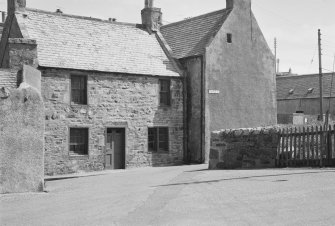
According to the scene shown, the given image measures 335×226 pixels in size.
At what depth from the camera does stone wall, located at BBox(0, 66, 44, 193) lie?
15.2 metres

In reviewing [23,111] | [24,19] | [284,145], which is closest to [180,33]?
[24,19]

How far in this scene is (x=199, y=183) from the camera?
15273 millimetres

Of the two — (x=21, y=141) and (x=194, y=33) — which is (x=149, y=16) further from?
(x=21, y=141)

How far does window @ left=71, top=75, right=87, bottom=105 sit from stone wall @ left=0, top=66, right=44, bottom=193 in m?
9.19

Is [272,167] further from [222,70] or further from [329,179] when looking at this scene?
[222,70]

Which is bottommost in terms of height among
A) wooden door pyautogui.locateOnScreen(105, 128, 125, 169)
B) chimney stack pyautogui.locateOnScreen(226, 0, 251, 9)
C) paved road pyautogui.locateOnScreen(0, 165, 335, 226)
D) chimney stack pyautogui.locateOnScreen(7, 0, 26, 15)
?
paved road pyautogui.locateOnScreen(0, 165, 335, 226)

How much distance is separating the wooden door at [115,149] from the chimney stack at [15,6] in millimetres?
8092

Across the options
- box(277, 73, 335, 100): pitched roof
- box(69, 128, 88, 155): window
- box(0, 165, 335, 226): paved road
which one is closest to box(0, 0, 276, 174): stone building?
box(69, 128, 88, 155): window

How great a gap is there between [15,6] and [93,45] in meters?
4.54

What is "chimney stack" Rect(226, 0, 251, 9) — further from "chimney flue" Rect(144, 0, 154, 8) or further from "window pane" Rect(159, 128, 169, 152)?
"window pane" Rect(159, 128, 169, 152)

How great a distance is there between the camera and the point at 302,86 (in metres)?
56.6

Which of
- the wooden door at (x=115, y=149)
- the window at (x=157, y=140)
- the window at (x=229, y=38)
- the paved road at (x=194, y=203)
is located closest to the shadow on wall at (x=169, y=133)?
the window at (x=157, y=140)

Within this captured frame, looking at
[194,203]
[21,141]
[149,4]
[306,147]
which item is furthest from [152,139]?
[194,203]

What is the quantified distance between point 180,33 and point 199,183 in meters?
18.4
